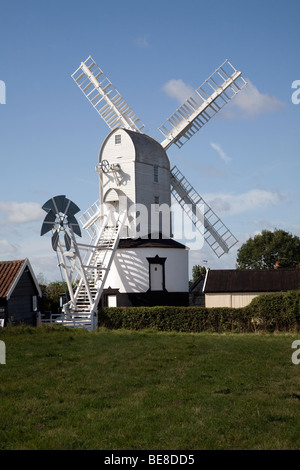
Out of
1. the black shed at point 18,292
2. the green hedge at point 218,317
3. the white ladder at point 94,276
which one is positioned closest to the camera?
the green hedge at point 218,317

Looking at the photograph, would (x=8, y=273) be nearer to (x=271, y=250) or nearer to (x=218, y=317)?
(x=218, y=317)

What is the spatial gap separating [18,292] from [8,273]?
117 cm

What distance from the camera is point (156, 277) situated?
37031 millimetres

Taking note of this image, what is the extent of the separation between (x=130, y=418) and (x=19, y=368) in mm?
5955

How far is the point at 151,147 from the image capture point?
39.7m

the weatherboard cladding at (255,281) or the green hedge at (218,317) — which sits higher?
the weatherboard cladding at (255,281)

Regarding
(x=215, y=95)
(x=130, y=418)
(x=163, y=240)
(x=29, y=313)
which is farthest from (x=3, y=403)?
(x=215, y=95)

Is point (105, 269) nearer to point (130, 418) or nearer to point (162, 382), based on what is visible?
point (162, 382)

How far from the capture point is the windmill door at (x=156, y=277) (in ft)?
121

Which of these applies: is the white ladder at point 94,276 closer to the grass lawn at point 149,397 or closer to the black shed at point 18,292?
the black shed at point 18,292

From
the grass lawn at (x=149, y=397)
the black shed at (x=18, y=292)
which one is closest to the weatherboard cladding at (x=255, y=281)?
the black shed at (x=18, y=292)

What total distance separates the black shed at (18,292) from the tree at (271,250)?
45727 mm

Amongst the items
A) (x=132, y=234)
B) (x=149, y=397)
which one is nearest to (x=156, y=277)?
(x=132, y=234)

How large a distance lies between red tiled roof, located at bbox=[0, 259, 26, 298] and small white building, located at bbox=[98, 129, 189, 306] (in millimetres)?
7992
